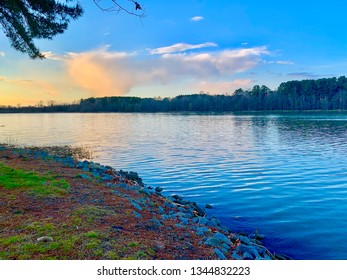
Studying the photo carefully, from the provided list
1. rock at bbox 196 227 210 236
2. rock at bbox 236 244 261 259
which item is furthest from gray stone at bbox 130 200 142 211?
rock at bbox 236 244 261 259

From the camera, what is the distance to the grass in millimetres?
8669

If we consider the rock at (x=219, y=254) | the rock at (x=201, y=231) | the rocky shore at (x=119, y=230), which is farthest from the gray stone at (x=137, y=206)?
the rock at (x=219, y=254)

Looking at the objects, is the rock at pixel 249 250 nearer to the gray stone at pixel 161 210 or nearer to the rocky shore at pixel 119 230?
the rocky shore at pixel 119 230

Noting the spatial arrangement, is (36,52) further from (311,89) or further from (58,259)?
(311,89)

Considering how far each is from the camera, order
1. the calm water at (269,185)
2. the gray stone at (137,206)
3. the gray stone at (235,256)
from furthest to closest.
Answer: the calm water at (269,185) → the gray stone at (137,206) → the gray stone at (235,256)

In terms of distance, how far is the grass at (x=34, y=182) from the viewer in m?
8.67

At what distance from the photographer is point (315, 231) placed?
9055mm

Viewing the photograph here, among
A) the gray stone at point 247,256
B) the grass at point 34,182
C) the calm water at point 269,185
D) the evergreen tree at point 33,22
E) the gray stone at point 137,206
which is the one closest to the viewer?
the gray stone at point 247,256

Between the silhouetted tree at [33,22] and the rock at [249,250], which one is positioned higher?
the silhouetted tree at [33,22]

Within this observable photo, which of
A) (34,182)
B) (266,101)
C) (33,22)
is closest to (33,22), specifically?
(33,22)

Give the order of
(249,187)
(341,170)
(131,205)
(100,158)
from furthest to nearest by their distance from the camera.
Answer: (100,158) < (341,170) < (249,187) < (131,205)

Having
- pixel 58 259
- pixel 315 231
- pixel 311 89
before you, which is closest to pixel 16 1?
pixel 58 259

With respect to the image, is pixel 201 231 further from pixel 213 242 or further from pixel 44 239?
pixel 44 239

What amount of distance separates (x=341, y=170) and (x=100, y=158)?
14936 millimetres
